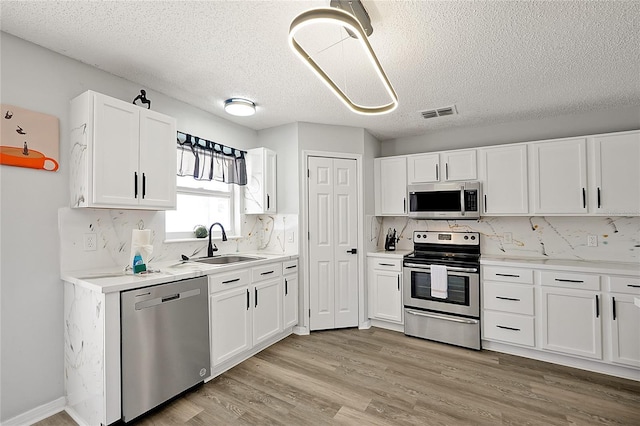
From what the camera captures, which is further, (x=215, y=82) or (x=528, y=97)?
(x=528, y=97)

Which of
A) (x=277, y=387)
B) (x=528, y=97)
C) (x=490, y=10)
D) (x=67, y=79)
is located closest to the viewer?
(x=490, y=10)

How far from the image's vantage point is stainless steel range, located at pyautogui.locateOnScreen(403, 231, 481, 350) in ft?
10.5

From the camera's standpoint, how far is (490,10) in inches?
67.1

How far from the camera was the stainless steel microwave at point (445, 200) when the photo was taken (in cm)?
350

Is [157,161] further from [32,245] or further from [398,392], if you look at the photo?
[398,392]

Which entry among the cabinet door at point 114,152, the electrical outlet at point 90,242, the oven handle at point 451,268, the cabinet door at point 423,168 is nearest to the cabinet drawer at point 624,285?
the oven handle at point 451,268

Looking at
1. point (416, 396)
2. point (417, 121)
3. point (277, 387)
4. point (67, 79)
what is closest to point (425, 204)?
point (417, 121)

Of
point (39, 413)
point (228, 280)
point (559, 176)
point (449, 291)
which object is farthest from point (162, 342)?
point (559, 176)

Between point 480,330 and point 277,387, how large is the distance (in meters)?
2.15

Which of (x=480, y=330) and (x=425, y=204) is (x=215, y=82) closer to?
(x=425, y=204)

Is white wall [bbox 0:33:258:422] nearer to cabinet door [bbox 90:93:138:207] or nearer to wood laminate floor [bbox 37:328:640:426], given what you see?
cabinet door [bbox 90:93:138:207]

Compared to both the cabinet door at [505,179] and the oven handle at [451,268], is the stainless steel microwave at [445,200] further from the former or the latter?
the oven handle at [451,268]

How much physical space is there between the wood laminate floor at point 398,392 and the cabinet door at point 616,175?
155cm

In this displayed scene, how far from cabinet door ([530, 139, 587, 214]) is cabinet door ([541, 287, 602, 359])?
0.86m
